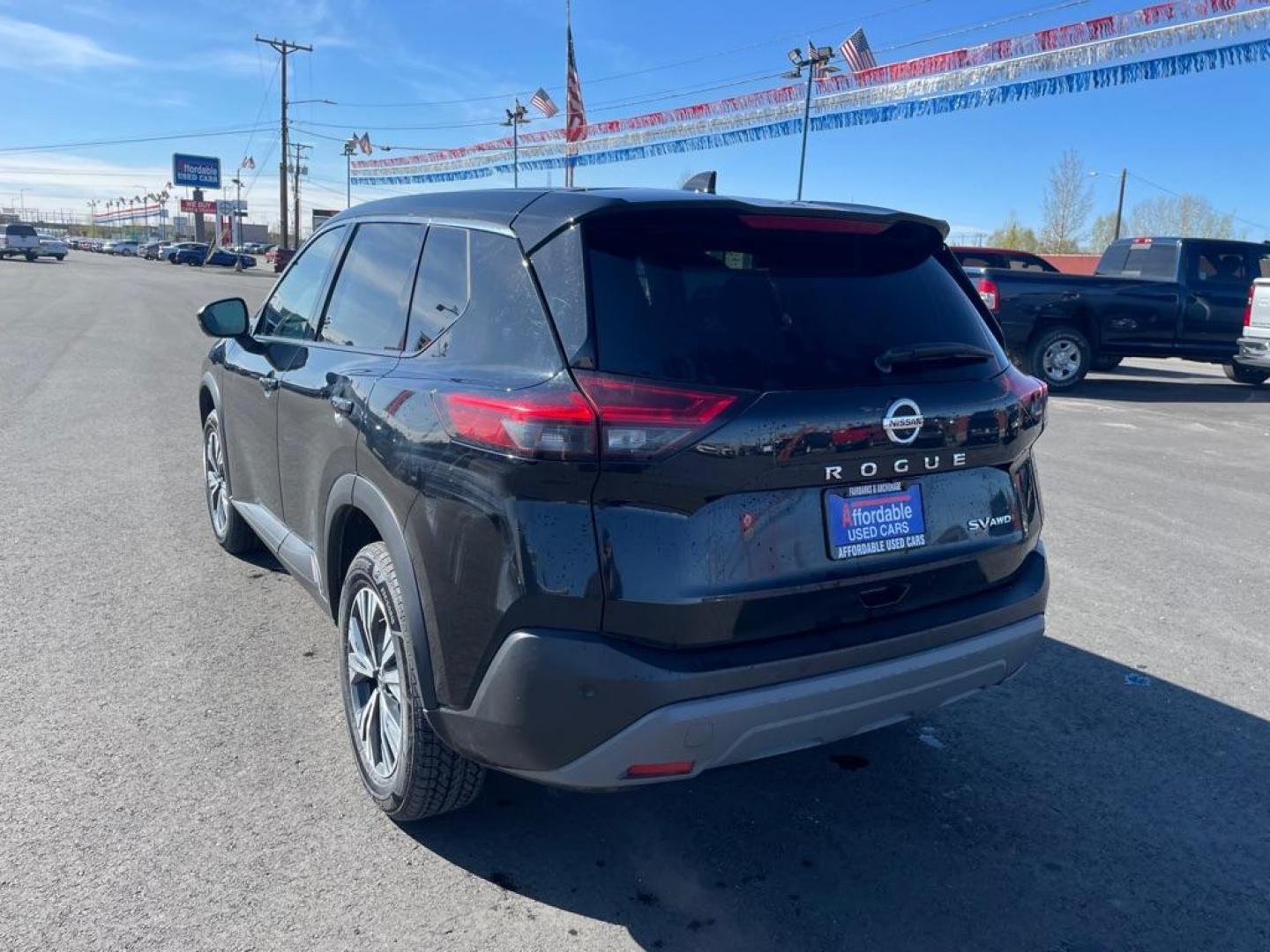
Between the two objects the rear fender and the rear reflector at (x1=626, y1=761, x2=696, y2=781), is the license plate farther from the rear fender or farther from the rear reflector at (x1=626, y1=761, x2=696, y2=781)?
the rear fender

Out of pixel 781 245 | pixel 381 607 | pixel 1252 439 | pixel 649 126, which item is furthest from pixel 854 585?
pixel 649 126

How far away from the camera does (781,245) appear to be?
9.37 ft

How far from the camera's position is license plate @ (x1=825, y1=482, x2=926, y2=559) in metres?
2.66

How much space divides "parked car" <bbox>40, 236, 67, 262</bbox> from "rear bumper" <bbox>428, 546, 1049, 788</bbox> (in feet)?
229

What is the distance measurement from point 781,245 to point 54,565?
14.0ft

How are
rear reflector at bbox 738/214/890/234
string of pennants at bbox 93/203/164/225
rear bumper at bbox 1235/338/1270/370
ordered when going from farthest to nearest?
string of pennants at bbox 93/203/164/225 → rear bumper at bbox 1235/338/1270/370 → rear reflector at bbox 738/214/890/234

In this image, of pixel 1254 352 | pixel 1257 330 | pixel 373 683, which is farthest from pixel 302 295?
pixel 1257 330

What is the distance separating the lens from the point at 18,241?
56938mm

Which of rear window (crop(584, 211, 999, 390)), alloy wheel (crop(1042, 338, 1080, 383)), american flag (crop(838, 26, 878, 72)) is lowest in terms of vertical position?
alloy wheel (crop(1042, 338, 1080, 383))

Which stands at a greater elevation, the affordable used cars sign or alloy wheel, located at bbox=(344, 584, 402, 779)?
the affordable used cars sign

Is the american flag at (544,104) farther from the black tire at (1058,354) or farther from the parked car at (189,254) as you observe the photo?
the parked car at (189,254)

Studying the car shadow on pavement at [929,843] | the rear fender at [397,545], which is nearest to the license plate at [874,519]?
the car shadow on pavement at [929,843]

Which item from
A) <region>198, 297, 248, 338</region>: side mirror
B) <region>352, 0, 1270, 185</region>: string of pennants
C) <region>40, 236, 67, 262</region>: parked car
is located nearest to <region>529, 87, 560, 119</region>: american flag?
<region>352, 0, 1270, 185</region>: string of pennants

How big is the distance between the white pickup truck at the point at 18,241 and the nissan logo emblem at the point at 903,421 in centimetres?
6571
